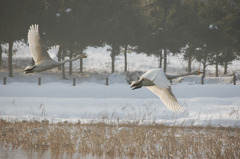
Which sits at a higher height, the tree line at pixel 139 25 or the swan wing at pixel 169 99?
the tree line at pixel 139 25

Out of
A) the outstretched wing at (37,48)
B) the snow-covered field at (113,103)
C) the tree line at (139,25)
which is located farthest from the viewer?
the tree line at (139,25)

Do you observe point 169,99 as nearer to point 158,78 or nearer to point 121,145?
point 121,145

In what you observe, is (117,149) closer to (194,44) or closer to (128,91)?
(128,91)

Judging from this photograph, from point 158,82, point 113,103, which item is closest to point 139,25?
point 113,103

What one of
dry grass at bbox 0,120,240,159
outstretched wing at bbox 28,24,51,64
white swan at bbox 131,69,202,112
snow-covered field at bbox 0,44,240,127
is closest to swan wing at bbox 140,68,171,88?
white swan at bbox 131,69,202,112

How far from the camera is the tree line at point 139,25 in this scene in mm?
38500


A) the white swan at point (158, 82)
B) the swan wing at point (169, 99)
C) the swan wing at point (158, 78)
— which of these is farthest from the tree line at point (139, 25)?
the swan wing at point (158, 78)

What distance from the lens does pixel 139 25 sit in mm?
42125

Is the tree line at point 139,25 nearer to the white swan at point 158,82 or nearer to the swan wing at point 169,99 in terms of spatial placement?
the swan wing at point 169,99

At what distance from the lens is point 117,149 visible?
11.2 m

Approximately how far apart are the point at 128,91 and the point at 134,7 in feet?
62.3

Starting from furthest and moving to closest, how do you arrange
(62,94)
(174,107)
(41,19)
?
1. (41,19)
2. (62,94)
3. (174,107)

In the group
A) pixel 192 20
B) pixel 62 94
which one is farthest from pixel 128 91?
pixel 192 20

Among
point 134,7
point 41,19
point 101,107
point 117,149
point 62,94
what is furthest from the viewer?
point 134,7
